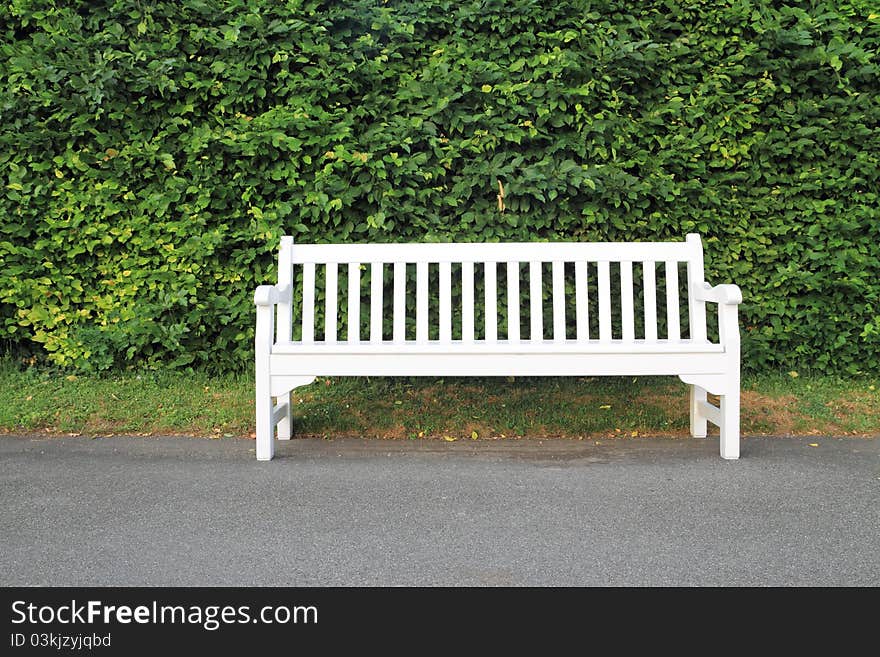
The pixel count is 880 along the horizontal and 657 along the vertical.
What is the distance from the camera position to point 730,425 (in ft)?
14.4

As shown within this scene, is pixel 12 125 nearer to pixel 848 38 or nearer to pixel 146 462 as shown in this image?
pixel 146 462

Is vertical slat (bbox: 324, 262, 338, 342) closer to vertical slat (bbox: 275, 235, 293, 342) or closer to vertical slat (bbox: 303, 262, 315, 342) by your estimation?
vertical slat (bbox: 303, 262, 315, 342)

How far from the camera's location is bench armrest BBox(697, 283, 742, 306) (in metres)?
4.38

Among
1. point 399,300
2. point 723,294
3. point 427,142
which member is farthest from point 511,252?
point 723,294

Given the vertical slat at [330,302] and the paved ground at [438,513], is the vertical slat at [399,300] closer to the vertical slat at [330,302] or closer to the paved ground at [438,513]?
the vertical slat at [330,302]

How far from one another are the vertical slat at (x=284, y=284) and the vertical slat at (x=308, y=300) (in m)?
0.08

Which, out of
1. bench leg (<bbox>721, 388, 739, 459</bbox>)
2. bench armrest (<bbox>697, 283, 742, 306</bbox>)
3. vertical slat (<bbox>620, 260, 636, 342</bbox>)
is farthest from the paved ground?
bench armrest (<bbox>697, 283, 742, 306</bbox>)

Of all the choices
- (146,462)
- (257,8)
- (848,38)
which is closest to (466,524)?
(146,462)

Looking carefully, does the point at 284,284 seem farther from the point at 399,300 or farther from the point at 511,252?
the point at 511,252

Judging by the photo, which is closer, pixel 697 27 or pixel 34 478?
pixel 34 478

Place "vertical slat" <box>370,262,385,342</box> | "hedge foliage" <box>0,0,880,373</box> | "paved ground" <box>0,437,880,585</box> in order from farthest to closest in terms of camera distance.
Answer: "hedge foliage" <box>0,0,880,373</box> → "vertical slat" <box>370,262,385,342</box> → "paved ground" <box>0,437,880,585</box>

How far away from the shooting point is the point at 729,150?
5512 mm

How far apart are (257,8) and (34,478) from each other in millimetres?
3003

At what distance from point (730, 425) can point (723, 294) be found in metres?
0.66
